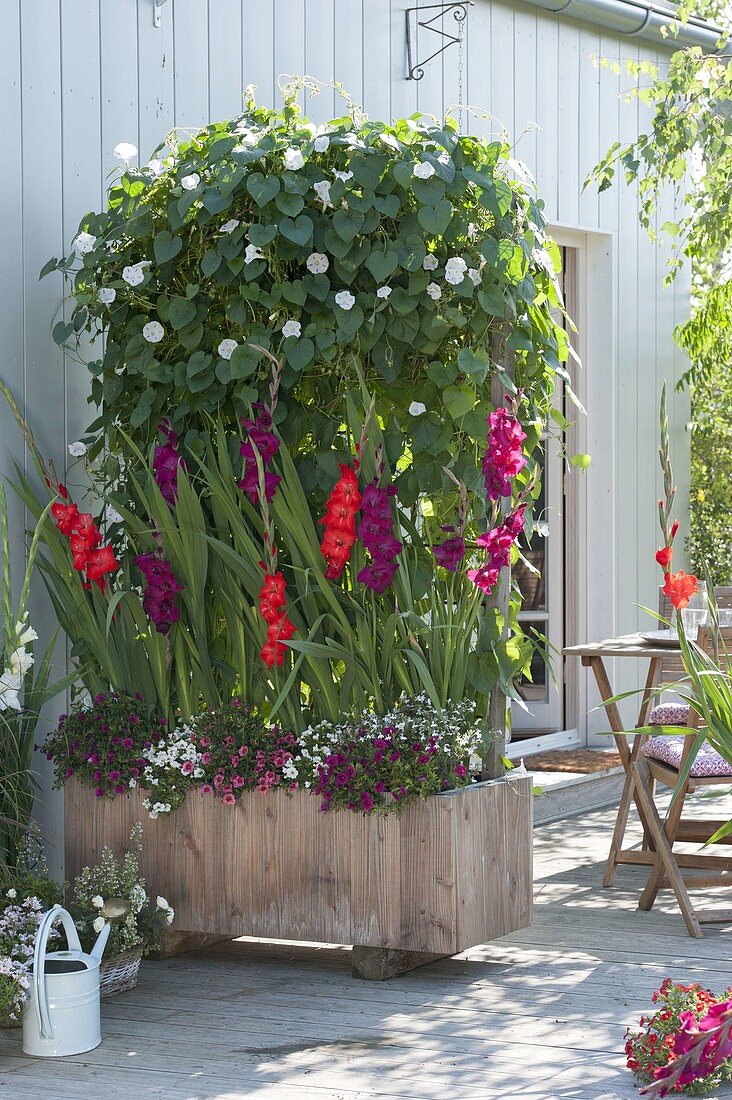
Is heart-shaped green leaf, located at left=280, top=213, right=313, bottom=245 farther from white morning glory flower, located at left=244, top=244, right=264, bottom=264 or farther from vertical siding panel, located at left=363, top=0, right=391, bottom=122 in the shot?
vertical siding panel, located at left=363, top=0, right=391, bottom=122

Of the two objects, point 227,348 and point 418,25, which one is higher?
point 418,25

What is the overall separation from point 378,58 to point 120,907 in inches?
129

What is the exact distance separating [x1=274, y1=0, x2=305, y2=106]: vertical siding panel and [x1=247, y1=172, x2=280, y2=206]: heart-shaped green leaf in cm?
137

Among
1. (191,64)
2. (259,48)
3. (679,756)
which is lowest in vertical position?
(679,756)

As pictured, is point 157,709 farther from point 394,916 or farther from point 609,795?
point 609,795

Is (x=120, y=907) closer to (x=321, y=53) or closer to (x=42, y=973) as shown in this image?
(x=42, y=973)

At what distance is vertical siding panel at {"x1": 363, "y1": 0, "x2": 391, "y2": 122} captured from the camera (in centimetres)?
539

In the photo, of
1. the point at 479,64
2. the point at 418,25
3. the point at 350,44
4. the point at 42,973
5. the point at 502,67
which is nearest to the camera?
the point at 42,973

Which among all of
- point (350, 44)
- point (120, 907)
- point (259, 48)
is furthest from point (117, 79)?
point (120, 907)

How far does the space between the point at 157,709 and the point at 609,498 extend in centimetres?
331

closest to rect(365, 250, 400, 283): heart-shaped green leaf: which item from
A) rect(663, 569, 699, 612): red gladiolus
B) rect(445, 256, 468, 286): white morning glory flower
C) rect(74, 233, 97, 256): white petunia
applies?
rect(445, 256, 468, 286): white morning glory flower

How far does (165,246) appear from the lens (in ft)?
12.6

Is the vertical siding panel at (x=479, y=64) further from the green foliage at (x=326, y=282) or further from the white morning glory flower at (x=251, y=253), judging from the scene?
the white morning glory flower at (x=251, y=253)

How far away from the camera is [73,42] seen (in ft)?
13.9
